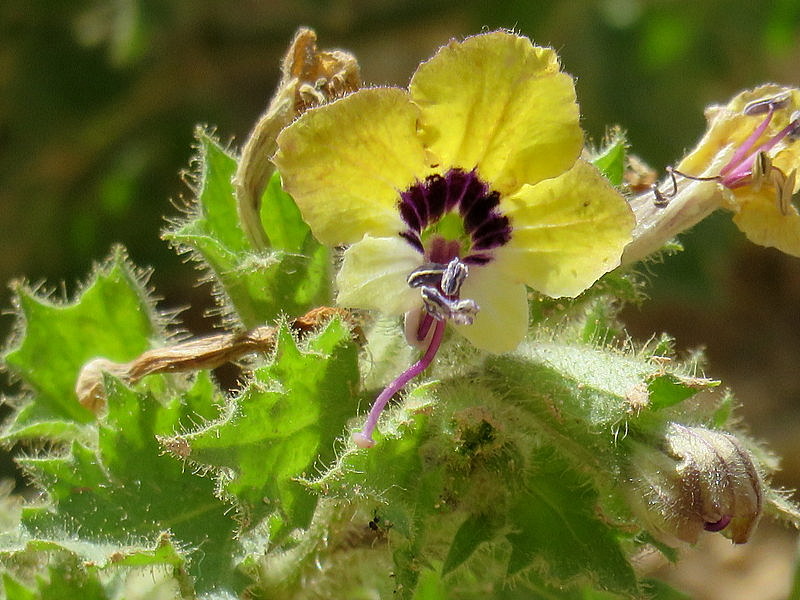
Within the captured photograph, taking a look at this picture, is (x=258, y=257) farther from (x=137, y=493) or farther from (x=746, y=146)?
(x=746, y=146)

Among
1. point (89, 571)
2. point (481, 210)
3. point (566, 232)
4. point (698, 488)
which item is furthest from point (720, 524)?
point (89, 571)

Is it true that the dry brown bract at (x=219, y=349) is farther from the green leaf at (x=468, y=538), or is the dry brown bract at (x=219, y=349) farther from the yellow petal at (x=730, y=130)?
the yellow petal at (x=730, y=130)

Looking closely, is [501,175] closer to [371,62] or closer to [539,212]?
[539,212]

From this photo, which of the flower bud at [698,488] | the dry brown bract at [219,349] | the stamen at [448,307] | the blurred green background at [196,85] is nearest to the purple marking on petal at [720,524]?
the flower bud at [698,488]

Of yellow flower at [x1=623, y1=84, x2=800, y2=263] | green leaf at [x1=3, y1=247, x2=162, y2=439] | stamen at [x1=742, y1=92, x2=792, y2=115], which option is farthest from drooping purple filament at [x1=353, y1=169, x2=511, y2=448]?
green leaf at [x1=3, y1=247, x2=162, y2=439]

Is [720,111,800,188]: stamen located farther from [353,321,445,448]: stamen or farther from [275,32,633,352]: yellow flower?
[353,321,445,448]: stamen
